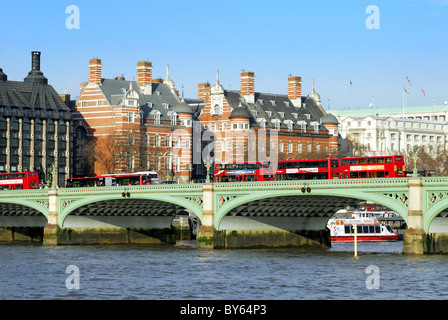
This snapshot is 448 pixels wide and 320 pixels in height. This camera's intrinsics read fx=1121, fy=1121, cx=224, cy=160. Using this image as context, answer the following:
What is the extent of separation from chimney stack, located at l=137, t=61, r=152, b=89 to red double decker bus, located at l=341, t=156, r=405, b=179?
68050mm

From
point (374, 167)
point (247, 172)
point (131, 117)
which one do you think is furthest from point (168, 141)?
point (374, 167)

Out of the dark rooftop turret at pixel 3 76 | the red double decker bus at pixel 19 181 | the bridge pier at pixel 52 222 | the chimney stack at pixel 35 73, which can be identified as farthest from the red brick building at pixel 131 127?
the bridge pier at pixel 52 222

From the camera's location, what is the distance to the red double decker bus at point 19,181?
109938mm

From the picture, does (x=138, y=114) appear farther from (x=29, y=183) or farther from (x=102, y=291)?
(x=102, y=291)

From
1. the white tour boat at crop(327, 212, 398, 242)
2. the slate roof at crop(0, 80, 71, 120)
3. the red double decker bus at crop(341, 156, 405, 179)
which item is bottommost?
the white tour boat at crop(327, 212, 398, 242)

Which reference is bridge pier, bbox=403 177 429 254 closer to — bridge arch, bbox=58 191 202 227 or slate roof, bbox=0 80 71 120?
bridge arch, bbox=58 191 202 227

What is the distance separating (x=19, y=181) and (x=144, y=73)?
4867 centimetres

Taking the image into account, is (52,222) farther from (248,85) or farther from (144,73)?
(248,85)

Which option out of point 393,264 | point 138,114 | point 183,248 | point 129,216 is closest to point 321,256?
point 393,264

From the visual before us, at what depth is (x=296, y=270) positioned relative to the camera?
72250 millimetres

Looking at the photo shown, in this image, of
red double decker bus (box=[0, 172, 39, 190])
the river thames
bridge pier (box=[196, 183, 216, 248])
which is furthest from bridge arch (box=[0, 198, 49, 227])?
bridge pier (box=[196, 183, 216, 248])

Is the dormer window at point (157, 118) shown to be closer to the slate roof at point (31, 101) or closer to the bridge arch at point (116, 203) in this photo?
the slate roof at point (31, 101)

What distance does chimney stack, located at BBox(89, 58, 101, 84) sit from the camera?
148150mm

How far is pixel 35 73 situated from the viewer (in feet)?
508
